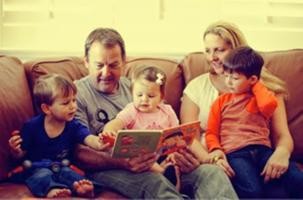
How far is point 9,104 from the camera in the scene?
219 centimetres

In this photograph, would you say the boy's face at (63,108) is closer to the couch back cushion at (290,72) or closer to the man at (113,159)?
the man at (113,159)

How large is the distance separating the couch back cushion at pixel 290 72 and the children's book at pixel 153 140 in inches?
22.5

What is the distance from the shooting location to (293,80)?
255 centimetres

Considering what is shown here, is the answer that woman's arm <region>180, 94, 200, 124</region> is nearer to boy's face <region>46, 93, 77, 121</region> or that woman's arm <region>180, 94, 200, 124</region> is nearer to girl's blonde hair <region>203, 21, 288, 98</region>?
girl's blonde hair <region>203, 21, 288, 98</region>

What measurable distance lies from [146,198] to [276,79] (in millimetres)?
876

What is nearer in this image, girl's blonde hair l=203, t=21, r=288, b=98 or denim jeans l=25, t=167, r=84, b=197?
denim jeans l=25, t=167, r=84, b=197

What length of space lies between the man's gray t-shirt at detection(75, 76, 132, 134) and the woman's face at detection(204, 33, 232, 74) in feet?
1.33

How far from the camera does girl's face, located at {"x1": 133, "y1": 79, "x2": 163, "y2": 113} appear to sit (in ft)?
7.04

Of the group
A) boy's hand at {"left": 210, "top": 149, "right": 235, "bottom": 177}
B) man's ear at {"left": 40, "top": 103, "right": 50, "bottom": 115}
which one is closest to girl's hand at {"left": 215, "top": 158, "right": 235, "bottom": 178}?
boy's hand at {"left": 210, "top": 149, "right": 235, "bottom": 177}

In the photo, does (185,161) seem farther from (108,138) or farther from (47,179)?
(47,179)

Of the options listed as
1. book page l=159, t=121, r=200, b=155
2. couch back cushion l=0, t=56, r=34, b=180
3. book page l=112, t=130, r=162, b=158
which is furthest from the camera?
couch back cushion l=0, t=56, r=34, b=180

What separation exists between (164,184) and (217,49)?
0.73 meters

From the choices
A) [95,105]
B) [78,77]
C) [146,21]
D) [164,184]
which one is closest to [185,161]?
[164,184]

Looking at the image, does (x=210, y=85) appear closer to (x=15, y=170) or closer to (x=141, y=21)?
(x=141, y=21)
